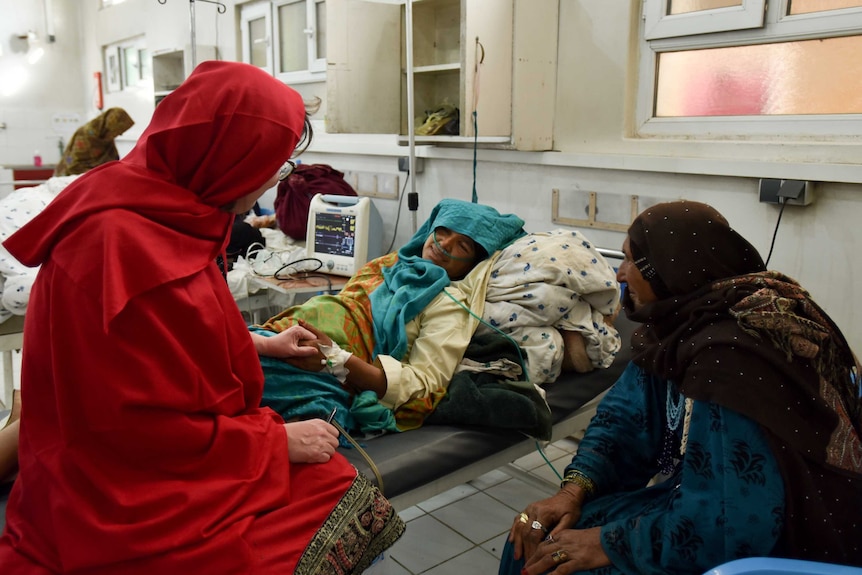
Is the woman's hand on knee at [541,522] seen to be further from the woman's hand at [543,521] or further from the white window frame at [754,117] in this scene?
the white window frame at [754,117]

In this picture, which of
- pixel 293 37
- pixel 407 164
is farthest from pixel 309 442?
pixel 293 37

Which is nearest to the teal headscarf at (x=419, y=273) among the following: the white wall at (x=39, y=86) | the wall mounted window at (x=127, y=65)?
the wall mounted window at (x=127, y=65)

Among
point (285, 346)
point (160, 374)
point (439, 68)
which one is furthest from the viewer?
point (439, 68)

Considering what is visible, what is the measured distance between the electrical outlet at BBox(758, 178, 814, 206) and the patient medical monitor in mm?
1808

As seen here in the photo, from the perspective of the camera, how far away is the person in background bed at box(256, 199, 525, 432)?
177cm

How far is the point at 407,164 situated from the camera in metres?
3.86

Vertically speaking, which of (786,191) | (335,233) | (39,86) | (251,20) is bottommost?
(335,233)

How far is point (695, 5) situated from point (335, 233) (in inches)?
74.7

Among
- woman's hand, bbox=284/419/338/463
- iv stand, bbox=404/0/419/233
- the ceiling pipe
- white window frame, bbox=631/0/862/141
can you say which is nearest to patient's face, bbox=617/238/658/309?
woman's hand, bbox=284/419/338/463

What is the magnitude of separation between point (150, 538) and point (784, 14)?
2510mm

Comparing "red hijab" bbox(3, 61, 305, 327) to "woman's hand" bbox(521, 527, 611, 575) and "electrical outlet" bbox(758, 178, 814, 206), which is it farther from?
"electrical outlet" bbox(758, 178, 814, 206)

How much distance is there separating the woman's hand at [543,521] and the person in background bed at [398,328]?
0.45m

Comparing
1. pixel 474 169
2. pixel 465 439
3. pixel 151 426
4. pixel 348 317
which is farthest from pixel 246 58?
pixel 151 426

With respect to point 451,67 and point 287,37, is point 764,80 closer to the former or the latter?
point 451,67
